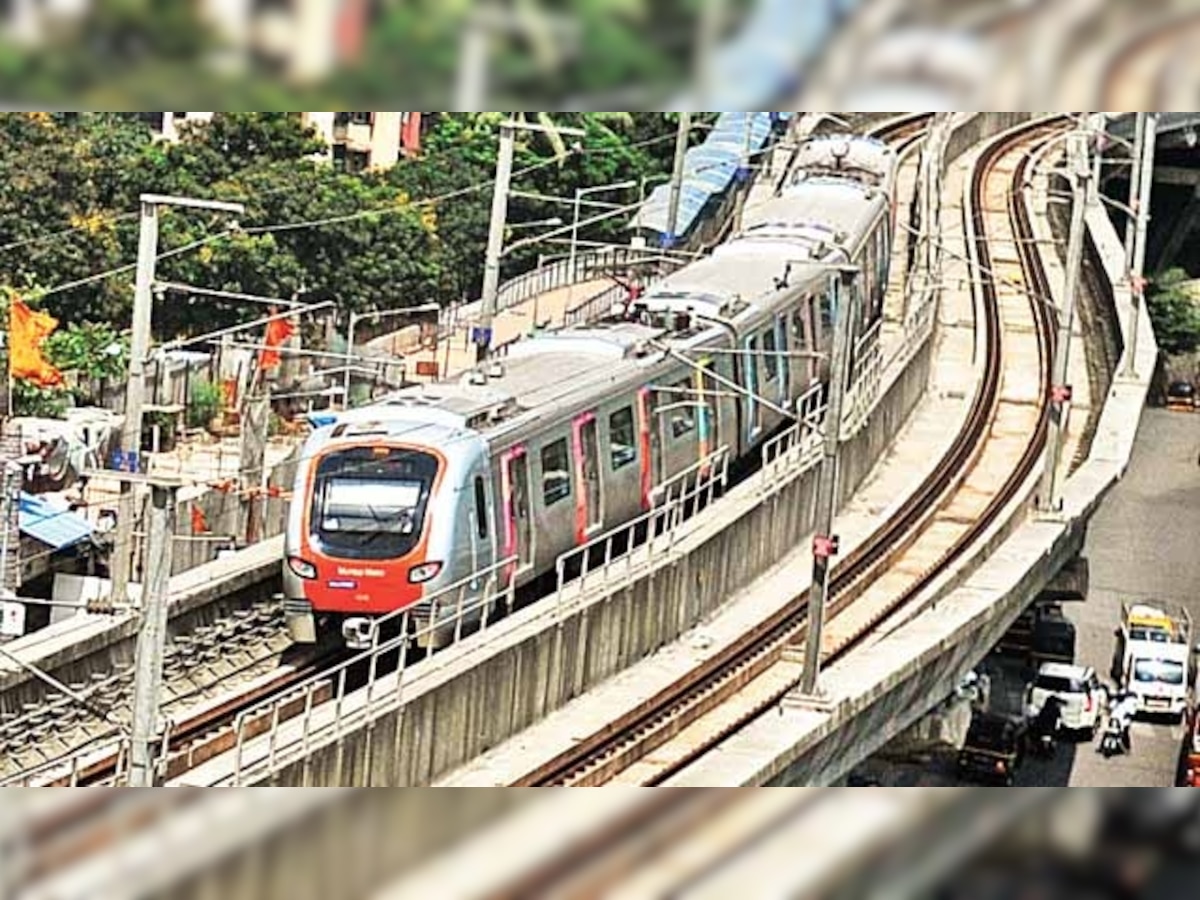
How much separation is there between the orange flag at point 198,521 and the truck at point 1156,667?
7.82 meters

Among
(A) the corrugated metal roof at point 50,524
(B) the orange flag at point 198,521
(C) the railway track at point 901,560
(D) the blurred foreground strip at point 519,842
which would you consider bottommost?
(C) the railway track at point 901,560

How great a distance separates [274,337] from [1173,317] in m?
18.2

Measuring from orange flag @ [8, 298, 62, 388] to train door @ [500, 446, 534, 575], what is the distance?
365cm

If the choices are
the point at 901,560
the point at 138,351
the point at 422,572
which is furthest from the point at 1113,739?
the point at 138,351

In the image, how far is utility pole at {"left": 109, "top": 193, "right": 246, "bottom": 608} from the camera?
717cm

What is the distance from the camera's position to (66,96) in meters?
1.14

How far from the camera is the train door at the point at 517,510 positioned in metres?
8.48

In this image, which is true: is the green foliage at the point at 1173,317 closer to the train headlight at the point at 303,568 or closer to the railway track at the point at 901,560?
the railway track at the point at 901,560

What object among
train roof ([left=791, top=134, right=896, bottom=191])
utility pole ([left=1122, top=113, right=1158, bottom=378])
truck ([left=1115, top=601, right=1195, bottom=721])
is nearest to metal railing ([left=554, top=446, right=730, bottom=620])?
truck ([left=1115, top=601, right=1195, bottom=721])

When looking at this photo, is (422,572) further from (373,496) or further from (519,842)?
(519,842)

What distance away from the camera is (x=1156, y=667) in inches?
644

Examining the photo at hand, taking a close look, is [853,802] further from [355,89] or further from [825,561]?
[825,561]

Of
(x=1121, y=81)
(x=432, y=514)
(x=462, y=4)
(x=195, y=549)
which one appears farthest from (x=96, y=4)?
(x=195, y=549)

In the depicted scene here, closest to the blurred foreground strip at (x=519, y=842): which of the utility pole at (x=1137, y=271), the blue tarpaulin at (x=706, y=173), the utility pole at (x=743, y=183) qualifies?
the blue tarpaulin at (x=706, y=173)
